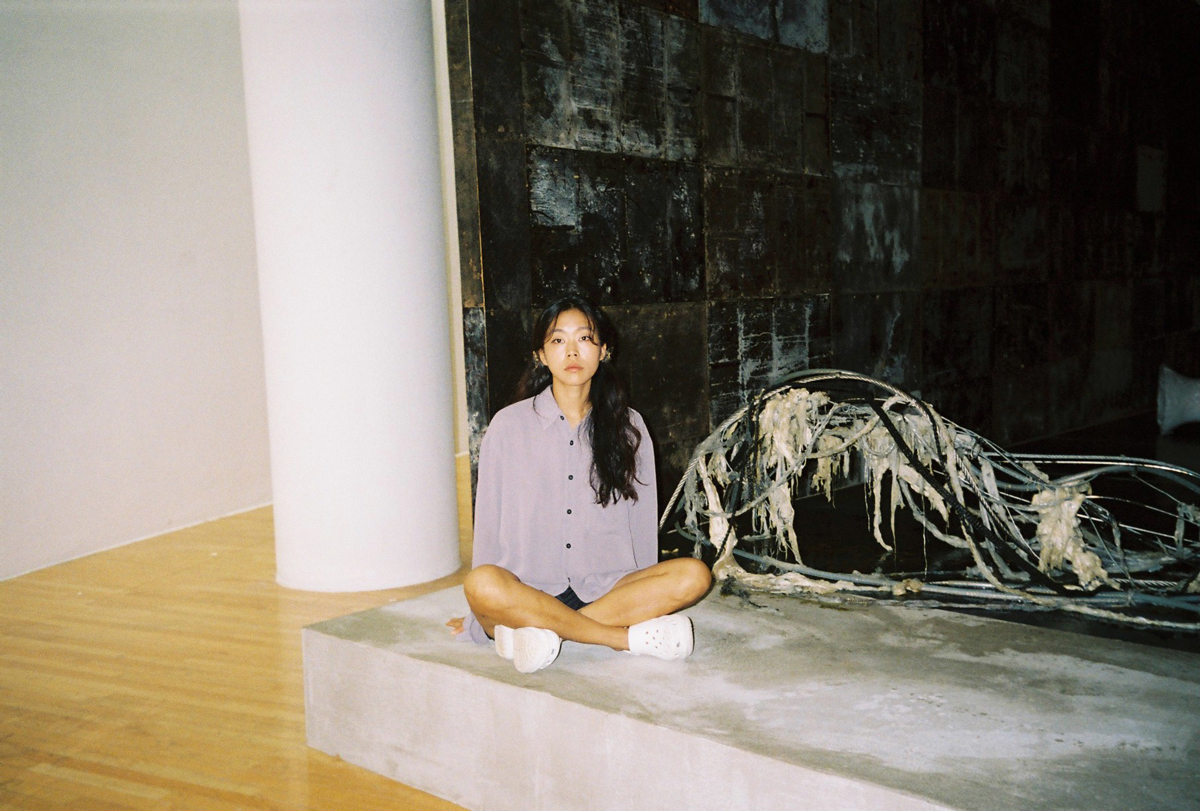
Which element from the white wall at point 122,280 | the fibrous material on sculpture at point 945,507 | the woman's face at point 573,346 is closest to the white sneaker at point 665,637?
the woman's face at point 573,346

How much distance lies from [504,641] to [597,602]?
304 mm

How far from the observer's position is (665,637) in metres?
2.81

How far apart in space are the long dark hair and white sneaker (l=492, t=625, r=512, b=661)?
0.46 m

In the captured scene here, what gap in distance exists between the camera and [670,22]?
5773 millimetres

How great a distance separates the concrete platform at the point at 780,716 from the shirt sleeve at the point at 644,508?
0.92 ft

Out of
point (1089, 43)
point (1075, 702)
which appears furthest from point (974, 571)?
point (1089, 43)

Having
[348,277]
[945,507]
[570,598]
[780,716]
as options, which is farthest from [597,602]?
[348,277]

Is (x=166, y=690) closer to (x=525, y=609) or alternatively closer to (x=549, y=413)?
(x=525, y=609)

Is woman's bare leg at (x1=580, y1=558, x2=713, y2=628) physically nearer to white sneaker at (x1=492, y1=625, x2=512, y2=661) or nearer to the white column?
white sneaker at (x1=492, y1=625, x2=512, y2=661)

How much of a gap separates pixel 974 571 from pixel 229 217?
201 inches

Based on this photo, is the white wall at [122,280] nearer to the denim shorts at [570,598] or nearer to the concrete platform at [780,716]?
the concrete platform at [780,716]

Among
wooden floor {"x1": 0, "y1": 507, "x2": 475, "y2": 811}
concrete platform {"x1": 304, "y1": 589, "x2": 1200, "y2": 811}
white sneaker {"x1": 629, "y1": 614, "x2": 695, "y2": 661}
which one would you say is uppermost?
white sneaker {"x1": 629, "y1": 614, "x2": 695, "y2": 661}

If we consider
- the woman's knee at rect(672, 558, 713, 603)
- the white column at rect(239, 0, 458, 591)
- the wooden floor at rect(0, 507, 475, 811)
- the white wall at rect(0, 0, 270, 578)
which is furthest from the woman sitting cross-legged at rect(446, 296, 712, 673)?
the white wall at rect(0, 0, 270, 578)

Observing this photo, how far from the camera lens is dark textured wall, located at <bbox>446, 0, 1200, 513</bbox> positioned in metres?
5.05
